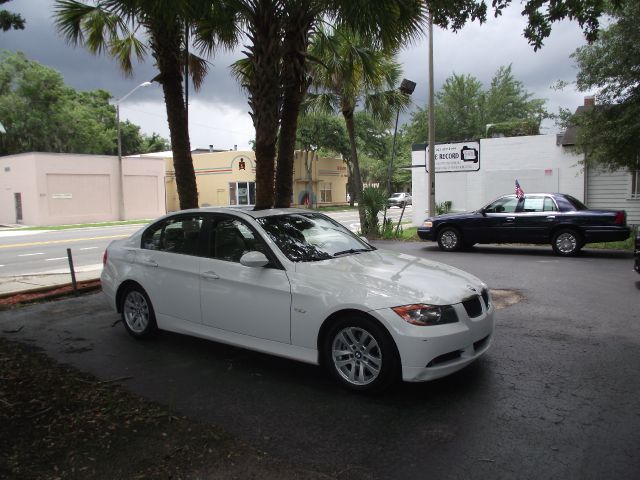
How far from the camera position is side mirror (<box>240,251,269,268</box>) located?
188 inches

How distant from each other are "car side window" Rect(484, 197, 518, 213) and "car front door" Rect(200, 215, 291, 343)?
32.5 ft

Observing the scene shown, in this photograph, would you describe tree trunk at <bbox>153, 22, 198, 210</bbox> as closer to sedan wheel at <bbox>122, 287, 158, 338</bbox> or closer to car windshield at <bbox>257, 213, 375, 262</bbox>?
sedan wheel at <bbox>122, 287, 158, 338</bbox>

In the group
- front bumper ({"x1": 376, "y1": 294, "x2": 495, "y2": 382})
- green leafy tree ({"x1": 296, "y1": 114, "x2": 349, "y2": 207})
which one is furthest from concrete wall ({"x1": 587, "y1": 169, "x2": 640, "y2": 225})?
green leafy tree ({"x1": 296, "y1": 114, "x2": 349, "y2": 207})

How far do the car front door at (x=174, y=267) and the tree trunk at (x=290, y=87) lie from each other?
3961 millimetres

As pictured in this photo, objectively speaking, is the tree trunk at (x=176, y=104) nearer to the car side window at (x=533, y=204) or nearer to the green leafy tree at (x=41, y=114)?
the car side window at (x=533, y=204)

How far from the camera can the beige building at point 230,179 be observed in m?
45.5

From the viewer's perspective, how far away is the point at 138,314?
20.2ft

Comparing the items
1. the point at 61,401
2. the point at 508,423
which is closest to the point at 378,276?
the point at 508,423

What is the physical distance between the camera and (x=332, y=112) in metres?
18.6

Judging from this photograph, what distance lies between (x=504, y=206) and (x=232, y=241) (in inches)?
396

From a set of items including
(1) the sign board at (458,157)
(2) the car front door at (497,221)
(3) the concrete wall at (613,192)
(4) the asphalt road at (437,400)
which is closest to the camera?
(4) the asphalt road at (437,400)

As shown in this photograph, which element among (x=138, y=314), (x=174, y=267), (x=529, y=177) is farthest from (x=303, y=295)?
(x=529, y=177)

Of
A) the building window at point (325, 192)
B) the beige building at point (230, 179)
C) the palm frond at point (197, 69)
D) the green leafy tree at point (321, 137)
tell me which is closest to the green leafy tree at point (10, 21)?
the palm frond at point (197, 69)

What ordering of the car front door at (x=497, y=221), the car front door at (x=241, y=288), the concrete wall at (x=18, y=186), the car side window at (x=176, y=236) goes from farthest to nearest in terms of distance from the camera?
the concrete wall at (x=18, y=186), the car front door at (x=497, y=221), the car side window at (x=176, y=236), the car front door at (x=241, y=288)
